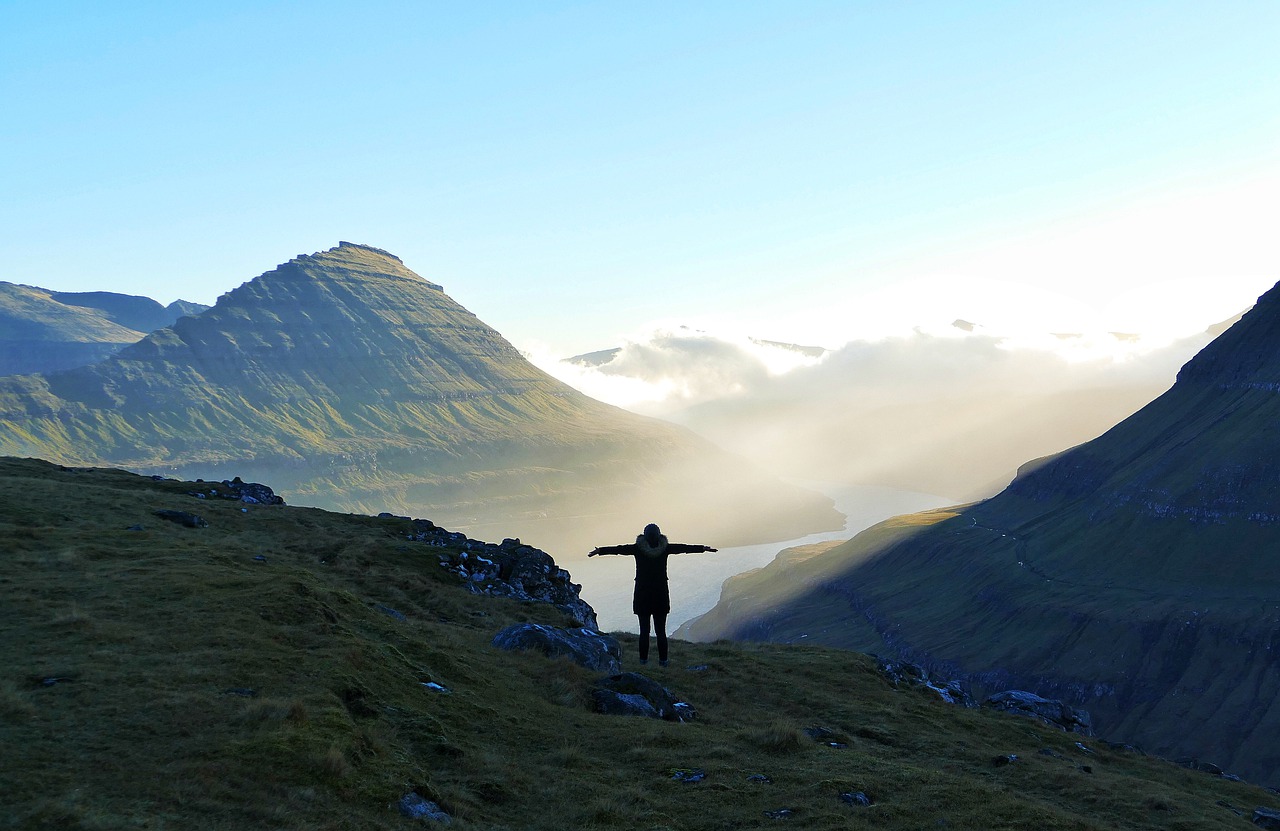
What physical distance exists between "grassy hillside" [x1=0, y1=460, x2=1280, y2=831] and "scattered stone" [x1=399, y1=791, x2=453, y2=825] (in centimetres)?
19

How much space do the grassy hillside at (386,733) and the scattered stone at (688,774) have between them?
164mm

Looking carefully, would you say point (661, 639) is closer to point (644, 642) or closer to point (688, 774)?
point (644, 642)

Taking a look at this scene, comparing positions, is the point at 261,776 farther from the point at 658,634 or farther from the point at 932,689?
the point at 932,689

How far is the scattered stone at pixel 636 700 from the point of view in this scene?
27.7 m

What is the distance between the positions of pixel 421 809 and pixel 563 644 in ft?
53.2

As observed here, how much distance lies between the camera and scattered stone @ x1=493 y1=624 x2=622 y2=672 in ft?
104

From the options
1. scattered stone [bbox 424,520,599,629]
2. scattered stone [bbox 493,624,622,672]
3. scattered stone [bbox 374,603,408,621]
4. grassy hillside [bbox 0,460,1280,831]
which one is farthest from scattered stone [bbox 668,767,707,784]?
scattered stone [bbox 424,520,599,629]

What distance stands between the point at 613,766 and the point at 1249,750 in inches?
7816

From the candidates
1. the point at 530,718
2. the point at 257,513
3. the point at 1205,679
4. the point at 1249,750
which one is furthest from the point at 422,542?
the point at 1205,679

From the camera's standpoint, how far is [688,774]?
20.8 metres

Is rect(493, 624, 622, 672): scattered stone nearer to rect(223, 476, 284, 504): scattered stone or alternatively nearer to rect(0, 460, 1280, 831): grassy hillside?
rect(0, 460, 1280, 831): grassy hillside

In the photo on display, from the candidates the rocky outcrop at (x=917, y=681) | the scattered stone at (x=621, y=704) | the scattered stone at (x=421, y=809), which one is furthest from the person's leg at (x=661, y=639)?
the scattered stone at (x=421, y=809)

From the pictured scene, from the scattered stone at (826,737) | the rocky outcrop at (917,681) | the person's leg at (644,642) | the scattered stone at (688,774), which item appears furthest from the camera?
the rocky outcrop at (917,681)

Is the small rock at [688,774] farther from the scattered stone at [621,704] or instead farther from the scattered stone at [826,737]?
the scattered stone at [826,737]
